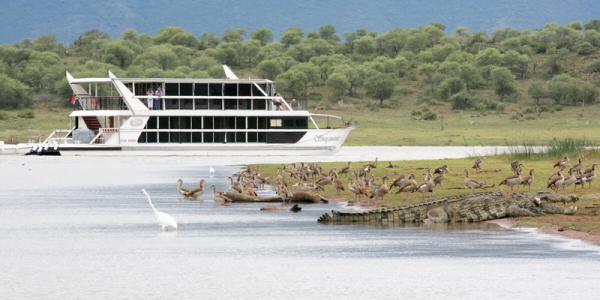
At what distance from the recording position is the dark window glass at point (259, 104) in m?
81.5

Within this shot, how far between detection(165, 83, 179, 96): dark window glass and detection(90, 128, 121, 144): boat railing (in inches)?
153

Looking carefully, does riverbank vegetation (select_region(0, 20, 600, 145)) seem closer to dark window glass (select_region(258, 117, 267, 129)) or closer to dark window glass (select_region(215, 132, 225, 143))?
dark window glass (select_region(258, 117, 267, 129))

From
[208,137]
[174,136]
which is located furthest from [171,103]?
[208,137]

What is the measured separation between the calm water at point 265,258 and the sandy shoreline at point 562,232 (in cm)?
50

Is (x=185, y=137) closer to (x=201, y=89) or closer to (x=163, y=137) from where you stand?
(x=163, y=137)

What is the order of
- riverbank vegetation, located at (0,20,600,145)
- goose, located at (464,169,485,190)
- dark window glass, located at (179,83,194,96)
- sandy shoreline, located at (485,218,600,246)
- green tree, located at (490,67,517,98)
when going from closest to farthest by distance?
sandy shoreline, located at (485,218,600,246), goose, located at (464,169,485,190), dark window glass, located at (179,83,194,96), riverbank vegetation, located at (0,20,600,145), green tree, located at (490,67,517,98)

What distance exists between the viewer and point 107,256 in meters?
23.5

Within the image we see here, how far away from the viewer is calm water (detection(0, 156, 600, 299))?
63.0 ft

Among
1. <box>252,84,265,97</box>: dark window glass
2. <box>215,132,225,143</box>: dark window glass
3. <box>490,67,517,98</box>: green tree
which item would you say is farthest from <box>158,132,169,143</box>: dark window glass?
<box>490,67,517,98</box>: green tree

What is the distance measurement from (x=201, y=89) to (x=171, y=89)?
6.24ft

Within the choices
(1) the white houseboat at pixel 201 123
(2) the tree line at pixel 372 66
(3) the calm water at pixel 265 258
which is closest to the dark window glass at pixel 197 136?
(1) the white houseboat at pixel 201 123

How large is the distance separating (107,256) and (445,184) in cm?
1959

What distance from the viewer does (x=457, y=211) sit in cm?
2908

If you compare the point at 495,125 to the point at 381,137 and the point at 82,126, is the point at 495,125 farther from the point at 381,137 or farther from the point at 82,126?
the point at 82,126
